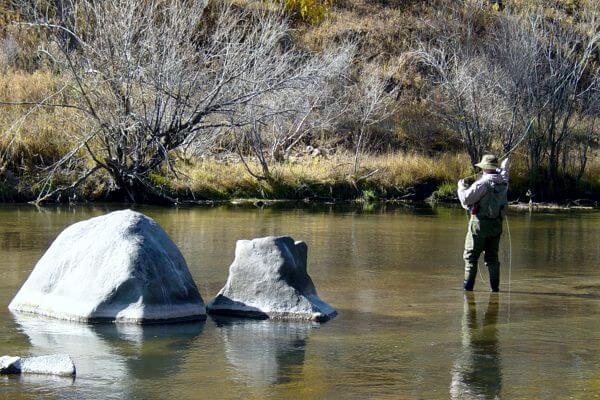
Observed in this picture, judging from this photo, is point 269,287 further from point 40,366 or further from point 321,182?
point 321,182

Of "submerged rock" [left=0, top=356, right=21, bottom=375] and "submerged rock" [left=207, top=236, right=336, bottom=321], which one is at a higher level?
"submerged rock" [left=207, top=236, right=336, bottom=321]

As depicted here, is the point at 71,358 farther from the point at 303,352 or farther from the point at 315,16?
the point at 315,16

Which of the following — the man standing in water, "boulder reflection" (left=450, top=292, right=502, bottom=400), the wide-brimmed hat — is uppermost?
the wide-brimmed hat

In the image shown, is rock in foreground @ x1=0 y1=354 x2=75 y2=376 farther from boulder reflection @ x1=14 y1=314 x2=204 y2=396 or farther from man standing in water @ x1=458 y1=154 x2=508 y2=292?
man standing in water @ x1=458 y1=154 x2=508 y2=292

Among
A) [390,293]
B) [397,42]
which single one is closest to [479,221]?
[390,293]

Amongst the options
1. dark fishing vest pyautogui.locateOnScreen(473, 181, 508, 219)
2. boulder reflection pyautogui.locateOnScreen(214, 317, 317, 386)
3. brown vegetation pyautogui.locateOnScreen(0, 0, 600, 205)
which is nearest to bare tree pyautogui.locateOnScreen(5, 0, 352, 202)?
brown vegetation pyautogui.locateOnScreen(0, 0, 600, 205)

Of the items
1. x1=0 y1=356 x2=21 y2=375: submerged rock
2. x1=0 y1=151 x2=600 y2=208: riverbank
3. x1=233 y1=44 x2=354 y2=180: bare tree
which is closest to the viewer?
x1=0 y1=356 x2=21 y2=375: submerged rock

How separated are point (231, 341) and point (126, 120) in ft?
51.2

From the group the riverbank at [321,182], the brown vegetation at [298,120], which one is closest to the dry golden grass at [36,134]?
the brown vegetation at [298,120]

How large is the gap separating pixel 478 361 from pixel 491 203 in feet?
11.9

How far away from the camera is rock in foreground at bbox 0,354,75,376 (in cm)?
823

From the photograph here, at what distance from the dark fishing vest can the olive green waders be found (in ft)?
0.24

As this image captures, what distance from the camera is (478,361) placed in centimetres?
910

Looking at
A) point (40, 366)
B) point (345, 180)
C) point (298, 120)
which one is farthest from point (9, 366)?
point (298, 120)
